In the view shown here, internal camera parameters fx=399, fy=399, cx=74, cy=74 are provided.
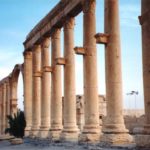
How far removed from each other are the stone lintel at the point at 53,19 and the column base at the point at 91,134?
9027mm

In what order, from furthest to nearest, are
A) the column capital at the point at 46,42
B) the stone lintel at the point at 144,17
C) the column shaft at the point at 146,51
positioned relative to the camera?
the column capital at the point at 46,42
the stone lintel at the point at 144,17
the column shaft at the point at 146,51

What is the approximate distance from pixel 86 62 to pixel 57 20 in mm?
8279

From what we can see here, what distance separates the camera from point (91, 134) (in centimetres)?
2511

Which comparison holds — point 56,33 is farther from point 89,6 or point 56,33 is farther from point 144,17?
point 144,17

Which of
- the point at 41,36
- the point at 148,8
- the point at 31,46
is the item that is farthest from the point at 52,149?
the point at 31,46

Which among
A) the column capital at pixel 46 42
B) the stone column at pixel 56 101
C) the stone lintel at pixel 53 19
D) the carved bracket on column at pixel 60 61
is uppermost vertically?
the stone lintel at pixel 53 19

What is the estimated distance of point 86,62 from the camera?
86.5ft

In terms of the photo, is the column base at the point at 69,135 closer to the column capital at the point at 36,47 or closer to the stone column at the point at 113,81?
the stone column at the point at 113,81

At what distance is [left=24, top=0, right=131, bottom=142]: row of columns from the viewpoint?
75.3 feet

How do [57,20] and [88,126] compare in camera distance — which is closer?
[88,126]

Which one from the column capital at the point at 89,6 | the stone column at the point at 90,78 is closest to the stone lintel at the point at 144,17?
the stone column at the point at 90,78

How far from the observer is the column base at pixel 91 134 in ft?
81.7

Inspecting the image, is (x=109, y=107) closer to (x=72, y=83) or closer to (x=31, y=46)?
(x=72, y=83)

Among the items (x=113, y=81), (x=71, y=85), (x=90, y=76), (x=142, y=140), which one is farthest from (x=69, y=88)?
(x=142, y=140)
